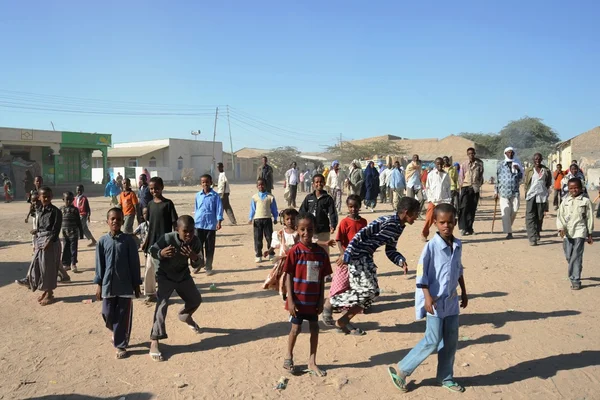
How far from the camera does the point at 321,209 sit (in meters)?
7.28

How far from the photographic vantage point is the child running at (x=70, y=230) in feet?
27.7

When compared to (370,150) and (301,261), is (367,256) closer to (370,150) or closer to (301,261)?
(301,261)

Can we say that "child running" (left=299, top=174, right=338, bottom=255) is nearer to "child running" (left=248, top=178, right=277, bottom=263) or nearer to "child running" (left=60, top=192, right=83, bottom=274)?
"child running" (left=248, top=178, right=277, bottom=263)

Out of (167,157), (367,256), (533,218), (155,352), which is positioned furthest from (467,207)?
(167,157)

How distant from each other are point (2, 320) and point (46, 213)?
155 centimetres

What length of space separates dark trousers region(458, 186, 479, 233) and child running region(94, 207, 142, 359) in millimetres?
8708

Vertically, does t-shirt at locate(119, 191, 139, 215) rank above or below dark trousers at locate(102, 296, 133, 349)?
above

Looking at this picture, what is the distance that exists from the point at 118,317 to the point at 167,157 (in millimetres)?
44930

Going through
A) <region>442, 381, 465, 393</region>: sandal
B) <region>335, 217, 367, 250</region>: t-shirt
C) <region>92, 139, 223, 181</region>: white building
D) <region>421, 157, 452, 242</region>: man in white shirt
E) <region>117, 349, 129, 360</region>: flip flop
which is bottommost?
<region>117, 349, 129, 360</region>: flip flop

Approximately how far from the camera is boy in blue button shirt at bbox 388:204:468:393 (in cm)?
390

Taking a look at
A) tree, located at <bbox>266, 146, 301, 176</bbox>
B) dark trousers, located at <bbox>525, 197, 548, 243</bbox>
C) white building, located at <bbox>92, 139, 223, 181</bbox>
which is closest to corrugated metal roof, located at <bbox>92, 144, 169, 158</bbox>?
white building, located at <bbox>92, 139, 223, 181</bbox>

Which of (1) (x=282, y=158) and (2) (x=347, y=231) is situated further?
(1) (x=282, y=158)

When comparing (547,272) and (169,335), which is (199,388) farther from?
(547,272)

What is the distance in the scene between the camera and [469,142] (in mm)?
55531
